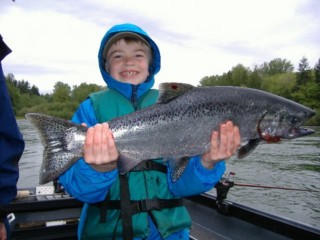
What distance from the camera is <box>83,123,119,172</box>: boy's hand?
3.09 m

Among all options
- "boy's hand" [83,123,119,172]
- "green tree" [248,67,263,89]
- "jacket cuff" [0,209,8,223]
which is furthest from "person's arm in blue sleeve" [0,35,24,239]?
"green tree" [248,67,263,89]

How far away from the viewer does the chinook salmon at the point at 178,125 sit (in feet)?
10.6

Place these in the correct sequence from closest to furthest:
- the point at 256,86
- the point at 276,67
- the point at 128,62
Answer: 1. the point at 128,62
2. the point at 256,86
3. the point at 276,67

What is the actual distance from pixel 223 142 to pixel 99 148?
1.20 meters

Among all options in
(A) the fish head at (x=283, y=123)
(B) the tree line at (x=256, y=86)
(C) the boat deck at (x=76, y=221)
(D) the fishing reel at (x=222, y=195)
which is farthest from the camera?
(B) the tree line at (x=256, y=86)

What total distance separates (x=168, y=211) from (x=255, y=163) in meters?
19.9

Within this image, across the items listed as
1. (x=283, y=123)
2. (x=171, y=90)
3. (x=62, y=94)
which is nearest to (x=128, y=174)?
(x=171, y=90)

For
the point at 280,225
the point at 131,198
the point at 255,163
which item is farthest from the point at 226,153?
the point at 255,163

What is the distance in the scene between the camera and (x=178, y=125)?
133 inches

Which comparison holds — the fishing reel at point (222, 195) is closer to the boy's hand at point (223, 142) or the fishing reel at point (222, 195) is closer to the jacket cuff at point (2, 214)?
the boy's hand at point (223, 142)

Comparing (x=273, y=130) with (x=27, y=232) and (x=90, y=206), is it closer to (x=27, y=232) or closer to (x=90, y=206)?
(x=90, y=206)

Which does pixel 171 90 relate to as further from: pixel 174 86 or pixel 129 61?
pixel 129 61

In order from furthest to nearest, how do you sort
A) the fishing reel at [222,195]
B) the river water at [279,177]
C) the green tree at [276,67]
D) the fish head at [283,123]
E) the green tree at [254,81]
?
the green tree at [276,67], the green tree at [254,81], the river water at [279,177], the fishing reel at [222,195], the fish head at [283,123]

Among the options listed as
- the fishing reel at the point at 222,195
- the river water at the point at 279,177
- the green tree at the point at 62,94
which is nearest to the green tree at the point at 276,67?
the green tree at the point at 62,94
